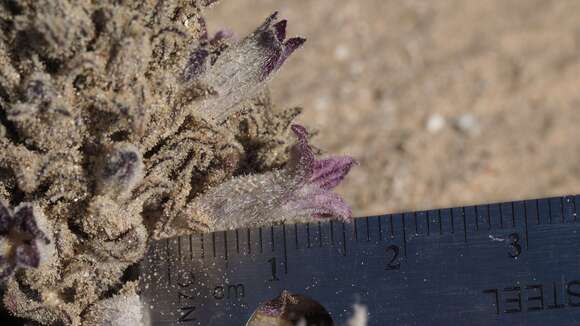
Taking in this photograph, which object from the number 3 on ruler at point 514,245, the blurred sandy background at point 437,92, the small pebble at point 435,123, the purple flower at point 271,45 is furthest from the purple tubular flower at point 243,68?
the small pebble at point 435,123

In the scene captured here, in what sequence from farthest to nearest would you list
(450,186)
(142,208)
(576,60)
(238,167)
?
(576,60)
(450,186)
(238,167)
(142,208)

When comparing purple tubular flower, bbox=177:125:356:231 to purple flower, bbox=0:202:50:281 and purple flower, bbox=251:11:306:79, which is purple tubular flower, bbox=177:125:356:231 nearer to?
purple flower, bbox=251:11:306:79

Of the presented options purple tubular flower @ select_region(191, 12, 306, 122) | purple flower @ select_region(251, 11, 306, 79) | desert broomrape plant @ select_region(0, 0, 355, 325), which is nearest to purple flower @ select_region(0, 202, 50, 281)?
desert broomrape plant @ select_region(0, 0, 355, 325)

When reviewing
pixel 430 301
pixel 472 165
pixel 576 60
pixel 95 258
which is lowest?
pixel 430 301

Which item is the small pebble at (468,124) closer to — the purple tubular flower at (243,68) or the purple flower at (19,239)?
the purple tubular flower at (243,68)

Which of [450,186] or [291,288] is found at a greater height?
[450,186]

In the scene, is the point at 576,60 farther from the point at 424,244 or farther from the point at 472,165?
the point at 424,244

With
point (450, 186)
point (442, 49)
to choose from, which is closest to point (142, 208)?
point (450, 186)
